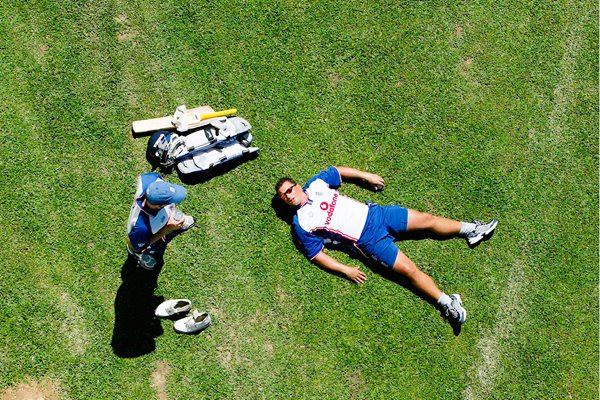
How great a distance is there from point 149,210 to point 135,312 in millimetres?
2104

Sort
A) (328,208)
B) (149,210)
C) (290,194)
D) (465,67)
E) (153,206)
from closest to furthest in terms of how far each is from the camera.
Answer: (153,206)
(149,210)
(290,194)
(328,208)
(465,67)

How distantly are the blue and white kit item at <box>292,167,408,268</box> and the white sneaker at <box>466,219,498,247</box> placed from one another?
115cm

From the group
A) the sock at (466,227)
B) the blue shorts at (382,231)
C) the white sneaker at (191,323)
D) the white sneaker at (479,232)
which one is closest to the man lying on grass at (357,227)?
the blue shorts at (382,231)

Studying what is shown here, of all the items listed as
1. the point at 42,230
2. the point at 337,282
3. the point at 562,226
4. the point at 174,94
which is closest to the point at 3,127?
the point at 42,230

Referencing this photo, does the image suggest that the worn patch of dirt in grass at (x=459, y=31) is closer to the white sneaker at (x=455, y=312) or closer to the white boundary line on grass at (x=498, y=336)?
the white boundary line on grass at (x=498, y=336)

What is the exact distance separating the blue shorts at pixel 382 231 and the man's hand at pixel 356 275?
31 cm

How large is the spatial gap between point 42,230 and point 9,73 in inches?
97.7

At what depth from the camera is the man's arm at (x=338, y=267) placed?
340 inches

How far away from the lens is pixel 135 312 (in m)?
8.37

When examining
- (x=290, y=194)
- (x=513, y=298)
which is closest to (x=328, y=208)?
(x=290, y=194)

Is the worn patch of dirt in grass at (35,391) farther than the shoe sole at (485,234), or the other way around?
the shoe sole at (485,234)

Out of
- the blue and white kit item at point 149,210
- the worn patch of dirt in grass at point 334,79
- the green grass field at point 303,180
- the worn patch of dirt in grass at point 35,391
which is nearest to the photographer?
the blue and white kit item at point 149,210

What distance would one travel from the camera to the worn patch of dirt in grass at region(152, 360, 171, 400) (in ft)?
27.1

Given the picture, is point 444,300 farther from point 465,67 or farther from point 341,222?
point 465,67
